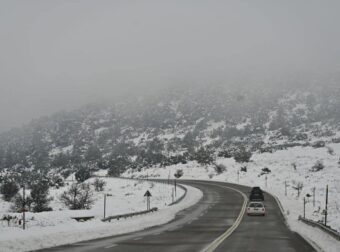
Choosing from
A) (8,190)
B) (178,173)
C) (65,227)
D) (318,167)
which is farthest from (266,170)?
(65,227)

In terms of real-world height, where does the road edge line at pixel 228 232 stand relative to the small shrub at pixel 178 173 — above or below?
above

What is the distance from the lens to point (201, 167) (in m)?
125

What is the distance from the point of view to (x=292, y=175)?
91188mm

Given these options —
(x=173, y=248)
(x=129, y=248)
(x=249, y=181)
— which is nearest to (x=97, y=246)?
(x=129, y=248)

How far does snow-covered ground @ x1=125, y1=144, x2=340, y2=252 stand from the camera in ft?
164

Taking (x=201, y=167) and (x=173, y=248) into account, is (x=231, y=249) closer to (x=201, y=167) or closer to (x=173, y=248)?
(x=173, y=248)

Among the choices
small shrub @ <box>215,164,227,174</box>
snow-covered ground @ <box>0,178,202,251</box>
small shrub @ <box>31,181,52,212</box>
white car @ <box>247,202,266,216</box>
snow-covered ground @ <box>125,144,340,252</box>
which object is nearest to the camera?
snow-covered ground @ <box>0,178,202,251</box>

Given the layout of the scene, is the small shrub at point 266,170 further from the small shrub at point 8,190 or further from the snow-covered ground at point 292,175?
the small shrub at point 8,190

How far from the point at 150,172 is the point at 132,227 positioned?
108 m

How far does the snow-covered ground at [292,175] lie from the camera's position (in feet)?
164

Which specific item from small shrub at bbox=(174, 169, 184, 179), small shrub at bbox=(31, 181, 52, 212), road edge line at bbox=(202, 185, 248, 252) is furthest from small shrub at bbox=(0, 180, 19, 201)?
small shrub at bbox=(174, 169, 184, 179)

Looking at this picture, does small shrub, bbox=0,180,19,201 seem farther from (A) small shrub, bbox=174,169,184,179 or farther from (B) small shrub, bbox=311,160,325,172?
(B) small shrub, bbox=311,160,325,172

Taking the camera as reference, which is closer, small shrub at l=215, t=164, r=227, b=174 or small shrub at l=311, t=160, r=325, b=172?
small shrub at l=311, t=160, r=325, b=172

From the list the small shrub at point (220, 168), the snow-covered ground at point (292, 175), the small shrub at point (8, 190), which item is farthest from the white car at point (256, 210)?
the small shrub at point (220, 168)
